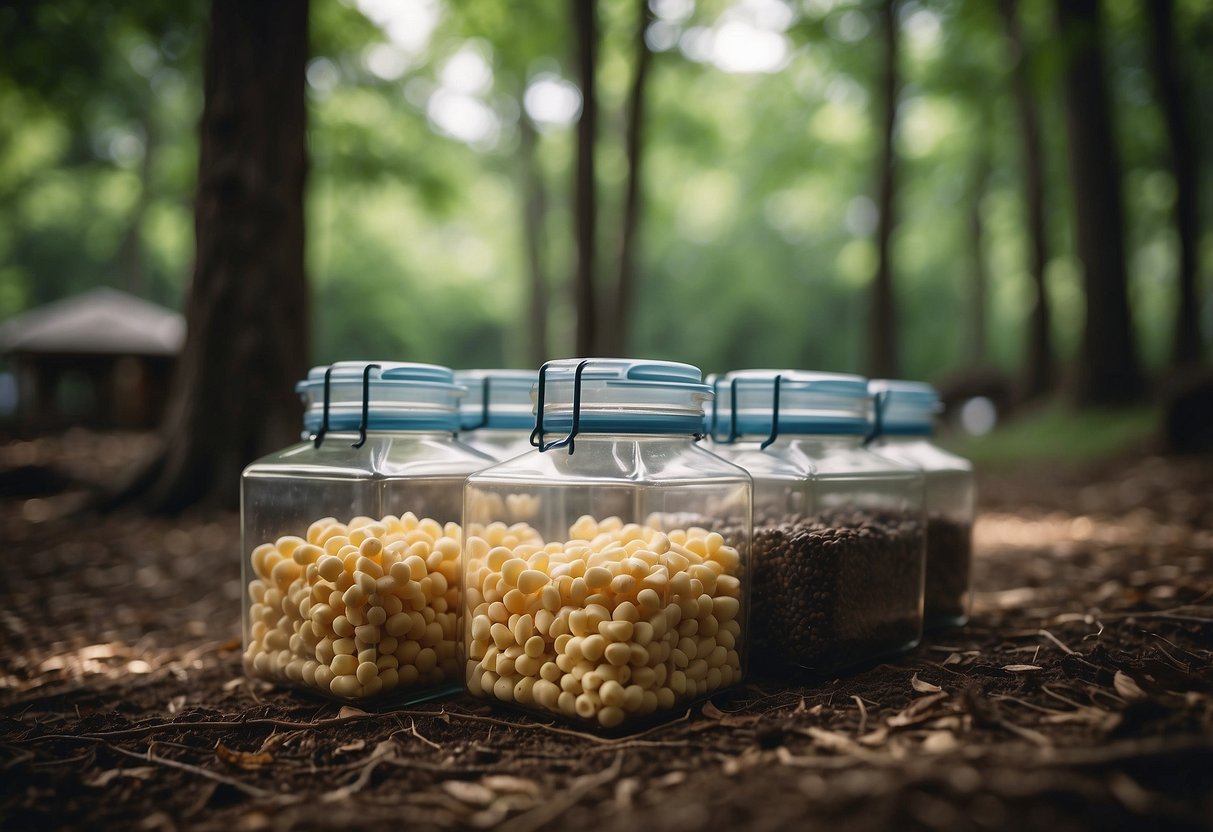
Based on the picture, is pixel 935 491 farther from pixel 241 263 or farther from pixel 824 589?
pixel 241 263

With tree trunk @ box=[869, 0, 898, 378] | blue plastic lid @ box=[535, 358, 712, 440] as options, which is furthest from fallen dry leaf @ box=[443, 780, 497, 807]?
tree trunk @ box=[869, 0, 898, 378]

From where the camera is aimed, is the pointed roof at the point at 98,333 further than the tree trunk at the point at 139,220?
No

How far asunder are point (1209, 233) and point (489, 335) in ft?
73.0

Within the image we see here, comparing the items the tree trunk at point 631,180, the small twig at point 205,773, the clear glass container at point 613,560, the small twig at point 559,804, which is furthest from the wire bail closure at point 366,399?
the tree trunk at point 631,180

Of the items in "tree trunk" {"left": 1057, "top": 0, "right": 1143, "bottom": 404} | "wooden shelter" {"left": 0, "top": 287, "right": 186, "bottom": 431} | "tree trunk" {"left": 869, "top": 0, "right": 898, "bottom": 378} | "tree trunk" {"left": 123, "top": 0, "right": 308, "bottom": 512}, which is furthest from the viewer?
"wooden shelter" {"left": 0, "top": 287, "right": 186, "bottom": 431}

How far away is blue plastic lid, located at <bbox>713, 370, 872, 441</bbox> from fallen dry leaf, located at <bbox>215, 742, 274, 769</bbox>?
4.62 ft

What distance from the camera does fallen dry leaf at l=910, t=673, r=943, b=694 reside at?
6.55 ft

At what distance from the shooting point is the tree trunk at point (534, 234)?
16.9 meters

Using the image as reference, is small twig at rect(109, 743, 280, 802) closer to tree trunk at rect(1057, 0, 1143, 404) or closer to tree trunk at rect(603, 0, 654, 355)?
tree trunk at rect(603, 0, 654, 355)

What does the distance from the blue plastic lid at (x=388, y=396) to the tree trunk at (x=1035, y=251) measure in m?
12.2

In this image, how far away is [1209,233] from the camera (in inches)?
676

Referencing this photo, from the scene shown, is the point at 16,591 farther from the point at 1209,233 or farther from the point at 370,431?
the point at 1209,233

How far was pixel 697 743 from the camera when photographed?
175 cm

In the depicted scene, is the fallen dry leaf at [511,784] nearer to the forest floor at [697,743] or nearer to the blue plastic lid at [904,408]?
the forest floor at [697,743]
